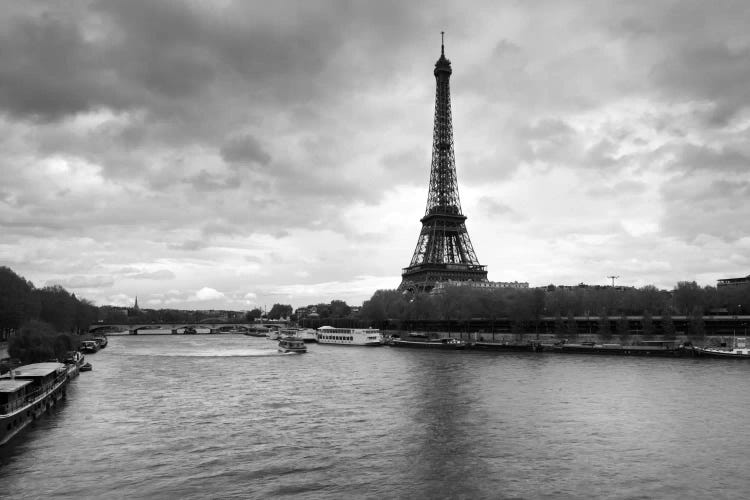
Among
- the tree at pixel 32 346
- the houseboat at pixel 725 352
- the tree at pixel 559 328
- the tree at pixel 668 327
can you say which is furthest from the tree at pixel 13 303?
the tree at pixel 668 327

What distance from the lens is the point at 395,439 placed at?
2927cm

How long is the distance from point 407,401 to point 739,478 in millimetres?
20748

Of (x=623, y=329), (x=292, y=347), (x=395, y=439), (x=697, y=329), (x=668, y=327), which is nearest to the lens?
(x=395, y=439)

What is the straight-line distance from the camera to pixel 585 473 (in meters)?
23.8

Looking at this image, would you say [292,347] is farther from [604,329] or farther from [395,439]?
[395,439]

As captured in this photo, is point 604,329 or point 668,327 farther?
point 604,329

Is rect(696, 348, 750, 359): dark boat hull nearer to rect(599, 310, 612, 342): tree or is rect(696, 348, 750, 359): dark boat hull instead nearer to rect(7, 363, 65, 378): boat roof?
rect(599, 310, 612, 342): tree

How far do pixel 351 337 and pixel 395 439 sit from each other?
83.5 m

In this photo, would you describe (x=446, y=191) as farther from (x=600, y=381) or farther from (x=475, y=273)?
(x=600, y=381)

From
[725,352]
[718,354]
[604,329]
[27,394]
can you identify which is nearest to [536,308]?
[604,329]

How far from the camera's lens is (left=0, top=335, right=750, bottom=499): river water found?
22.4 metres

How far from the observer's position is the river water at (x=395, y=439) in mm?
22391

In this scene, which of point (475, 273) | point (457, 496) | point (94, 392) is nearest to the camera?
point (457, 496)

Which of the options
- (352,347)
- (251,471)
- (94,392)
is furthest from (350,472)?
(352,347)
